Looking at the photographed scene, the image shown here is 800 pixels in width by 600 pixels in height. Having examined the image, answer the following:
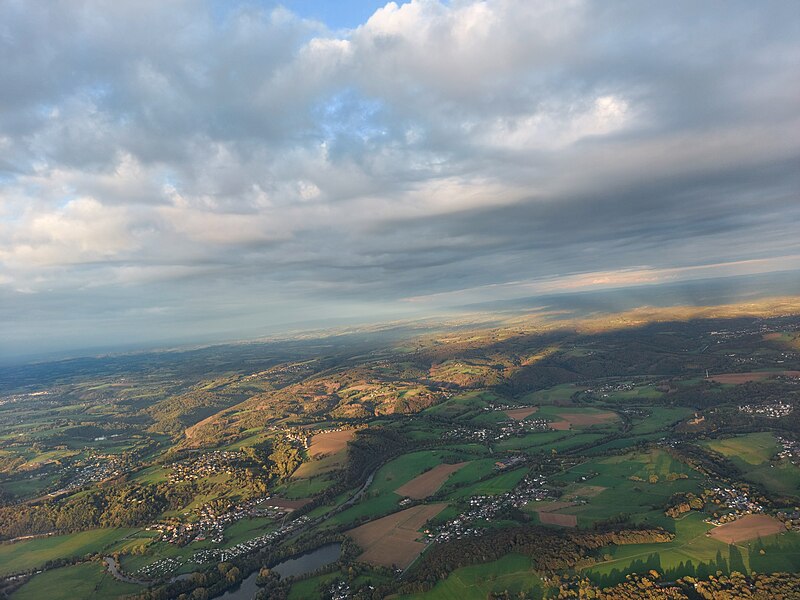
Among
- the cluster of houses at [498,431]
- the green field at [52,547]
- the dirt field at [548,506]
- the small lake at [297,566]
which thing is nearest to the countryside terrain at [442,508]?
the small lake at [297,566]

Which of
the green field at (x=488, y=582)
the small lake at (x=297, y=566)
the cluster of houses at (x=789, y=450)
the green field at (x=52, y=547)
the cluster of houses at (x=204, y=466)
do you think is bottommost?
the small lake at (x=297, y=566)

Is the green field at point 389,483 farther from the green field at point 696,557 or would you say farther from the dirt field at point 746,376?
the dirt field at point 746,376

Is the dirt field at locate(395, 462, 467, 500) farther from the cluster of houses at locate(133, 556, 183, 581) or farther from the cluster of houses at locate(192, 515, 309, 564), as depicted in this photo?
the cluster of houses at locate(133, 556, 183, 581)

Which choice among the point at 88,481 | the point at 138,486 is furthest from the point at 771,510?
the point at 88,481

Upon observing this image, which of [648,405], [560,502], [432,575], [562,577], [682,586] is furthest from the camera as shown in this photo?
[648,405]

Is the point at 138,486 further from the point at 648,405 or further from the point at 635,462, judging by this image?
the point at 648,405

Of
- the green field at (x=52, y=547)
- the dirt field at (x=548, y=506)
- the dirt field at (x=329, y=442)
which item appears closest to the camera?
the green field at (x=52, y=547)

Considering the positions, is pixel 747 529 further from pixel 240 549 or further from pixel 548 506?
pixel 240 549
